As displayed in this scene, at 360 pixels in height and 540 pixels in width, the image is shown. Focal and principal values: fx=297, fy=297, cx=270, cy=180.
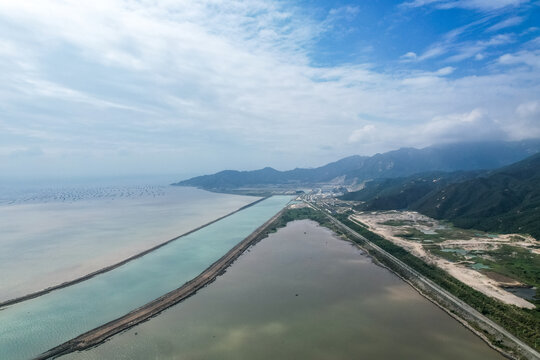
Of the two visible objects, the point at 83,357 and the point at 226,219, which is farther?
the point at 226,219

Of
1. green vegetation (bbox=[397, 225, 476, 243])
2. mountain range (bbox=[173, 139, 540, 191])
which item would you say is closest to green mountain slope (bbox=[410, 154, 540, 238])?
green vegetation (bbox=[397, 225, 476, 243])

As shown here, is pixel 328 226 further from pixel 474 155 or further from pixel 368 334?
pixel 474 155

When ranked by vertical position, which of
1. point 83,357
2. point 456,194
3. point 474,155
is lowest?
point 83,357

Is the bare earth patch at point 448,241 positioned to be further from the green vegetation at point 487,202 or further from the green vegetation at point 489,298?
the green vegetation at point 487,202

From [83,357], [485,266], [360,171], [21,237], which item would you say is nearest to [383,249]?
[485,266]

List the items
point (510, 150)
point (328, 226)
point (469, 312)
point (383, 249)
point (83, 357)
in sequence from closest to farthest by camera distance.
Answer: point (83, 357) → point (469, 312) → point (383, 249) → point (328, 226) → point (510, 150)

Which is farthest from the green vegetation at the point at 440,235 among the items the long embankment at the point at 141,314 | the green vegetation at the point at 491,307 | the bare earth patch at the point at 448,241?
the long embankment at the point at 141,314
